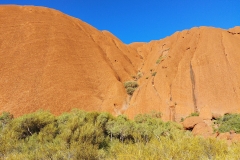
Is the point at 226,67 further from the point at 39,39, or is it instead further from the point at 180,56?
the point at 39,39

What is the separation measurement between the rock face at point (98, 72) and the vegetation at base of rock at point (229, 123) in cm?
196

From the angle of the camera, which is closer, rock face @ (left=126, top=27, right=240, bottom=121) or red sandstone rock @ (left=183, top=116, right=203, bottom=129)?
red sandstone rock @ (left=183, top=116, right=203, bottom=129)

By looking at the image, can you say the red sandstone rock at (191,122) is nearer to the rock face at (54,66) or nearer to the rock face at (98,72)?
the rock face at (98,72)

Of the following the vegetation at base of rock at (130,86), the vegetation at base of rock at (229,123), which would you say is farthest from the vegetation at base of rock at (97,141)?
the vegetation at base of rock at (130,86)

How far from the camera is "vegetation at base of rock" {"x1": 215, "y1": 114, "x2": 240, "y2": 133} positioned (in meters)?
24.6

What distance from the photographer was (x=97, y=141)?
1798cm

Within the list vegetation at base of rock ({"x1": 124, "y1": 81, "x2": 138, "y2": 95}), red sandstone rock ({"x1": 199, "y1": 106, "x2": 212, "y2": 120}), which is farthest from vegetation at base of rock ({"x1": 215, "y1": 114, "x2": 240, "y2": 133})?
vegetation at base of rock ({"x1": 124, "y1": 81, "x2": 138, "y2": 95})

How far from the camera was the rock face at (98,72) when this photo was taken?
108ft

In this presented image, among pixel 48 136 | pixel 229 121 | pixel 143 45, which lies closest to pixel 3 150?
pixel 48 136

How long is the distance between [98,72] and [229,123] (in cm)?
2559

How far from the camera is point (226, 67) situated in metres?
35.8

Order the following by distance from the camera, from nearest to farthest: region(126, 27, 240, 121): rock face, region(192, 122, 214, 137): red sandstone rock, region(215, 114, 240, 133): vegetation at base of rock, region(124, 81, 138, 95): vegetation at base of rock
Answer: region(192, 122, 214, 137): red sandstone rock
region(215, 114, 240, 133): vegetation at base of rock
region(126, 27, 240, 121): rock face
region(124, 81, 138, 95): vegetation at base of rock

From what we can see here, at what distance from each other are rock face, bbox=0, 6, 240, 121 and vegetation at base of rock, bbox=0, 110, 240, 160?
4.87m

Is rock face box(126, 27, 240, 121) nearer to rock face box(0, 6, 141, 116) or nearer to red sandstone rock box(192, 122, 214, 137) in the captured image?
red sandstone rock box(192, 122, 214, 137)
